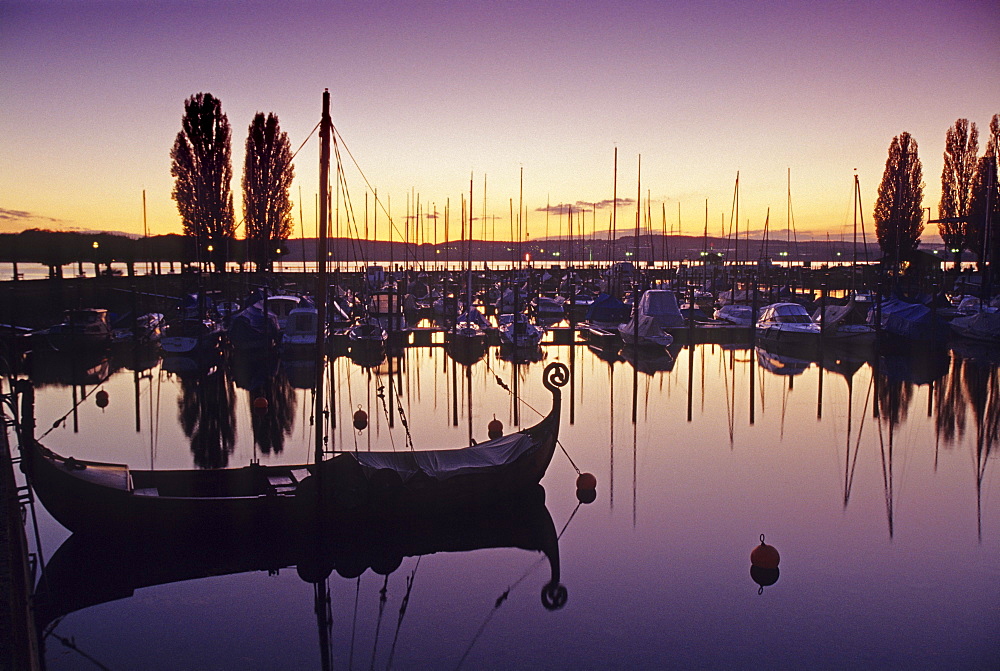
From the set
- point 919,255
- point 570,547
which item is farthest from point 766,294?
point 570,547

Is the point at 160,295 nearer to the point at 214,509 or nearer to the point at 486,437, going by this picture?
the point at 486,437

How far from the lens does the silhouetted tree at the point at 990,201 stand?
166 ft

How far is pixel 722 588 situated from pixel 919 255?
68098mm

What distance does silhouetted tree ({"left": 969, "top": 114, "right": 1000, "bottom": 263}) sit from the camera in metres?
50.6

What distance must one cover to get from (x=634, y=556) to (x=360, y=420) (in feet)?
34.1

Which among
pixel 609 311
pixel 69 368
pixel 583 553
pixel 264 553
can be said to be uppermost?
pixel 609 311

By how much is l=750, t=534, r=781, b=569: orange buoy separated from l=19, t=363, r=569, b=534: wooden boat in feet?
13.2

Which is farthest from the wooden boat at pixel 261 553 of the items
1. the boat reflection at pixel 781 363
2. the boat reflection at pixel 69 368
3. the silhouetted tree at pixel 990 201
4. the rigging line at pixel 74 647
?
the silhouetted tree at pixel 990 201

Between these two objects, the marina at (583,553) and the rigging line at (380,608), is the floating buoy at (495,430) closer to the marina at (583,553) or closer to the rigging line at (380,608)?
the marina at (583,553)

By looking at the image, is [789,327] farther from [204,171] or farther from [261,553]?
[204,171]

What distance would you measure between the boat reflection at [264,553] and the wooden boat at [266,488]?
30cm

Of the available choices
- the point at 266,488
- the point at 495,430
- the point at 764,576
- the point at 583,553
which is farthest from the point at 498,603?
the point at 495,430

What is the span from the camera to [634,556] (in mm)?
11844

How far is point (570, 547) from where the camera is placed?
1210 centimetres
